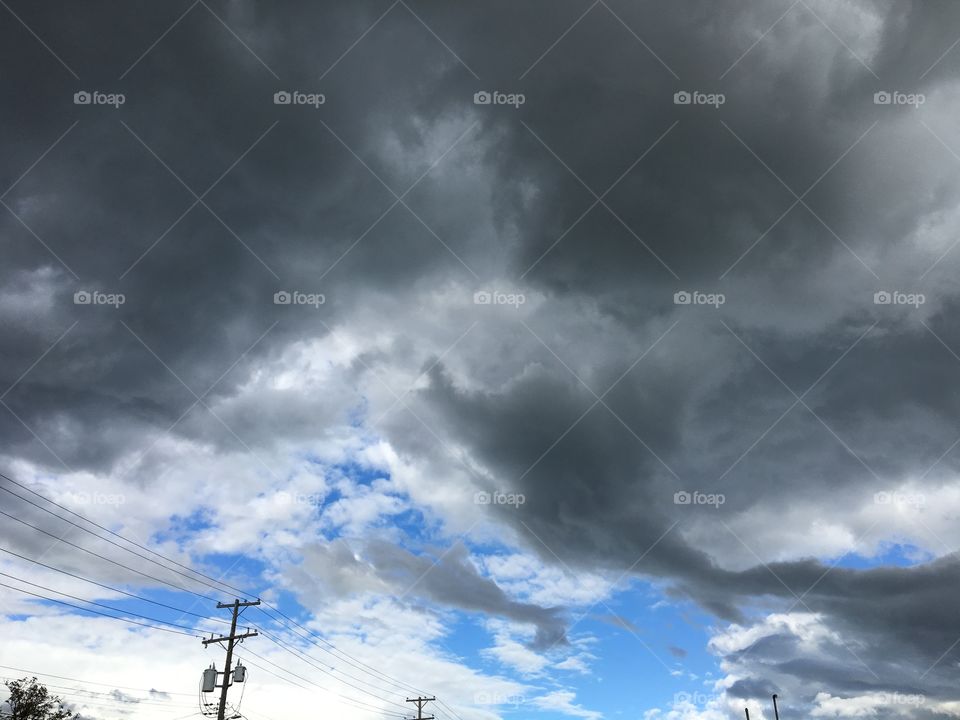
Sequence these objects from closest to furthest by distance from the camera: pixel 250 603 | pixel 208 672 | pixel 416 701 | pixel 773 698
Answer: pixel 208 672 → pixel 250 603 → pixel 416 701 → pixel 773 698

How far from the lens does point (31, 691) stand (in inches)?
1598

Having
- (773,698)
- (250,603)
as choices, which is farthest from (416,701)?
(773,698)

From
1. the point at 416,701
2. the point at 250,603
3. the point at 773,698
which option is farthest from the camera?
the point at 773,698

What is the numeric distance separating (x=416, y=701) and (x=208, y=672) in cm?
3137

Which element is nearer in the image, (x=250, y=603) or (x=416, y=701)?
(x=250, y=603)

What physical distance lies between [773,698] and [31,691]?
70.0 m

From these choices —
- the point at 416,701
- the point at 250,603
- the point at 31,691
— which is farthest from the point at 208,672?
the point at 416,701

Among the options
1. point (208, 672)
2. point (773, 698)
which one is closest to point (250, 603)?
point (208, 672)

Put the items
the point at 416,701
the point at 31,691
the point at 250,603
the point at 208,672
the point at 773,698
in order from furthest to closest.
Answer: the point at 773,698 → the point at 416,701 → the point at 31,691 → the point at 250,603 → the point at 208,672

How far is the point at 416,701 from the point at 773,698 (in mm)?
40376

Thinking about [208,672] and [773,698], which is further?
[773,698]

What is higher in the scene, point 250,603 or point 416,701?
point 250,603

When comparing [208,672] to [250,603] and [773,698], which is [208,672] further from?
[773,698]

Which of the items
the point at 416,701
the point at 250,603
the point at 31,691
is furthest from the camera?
the point at 416,701
